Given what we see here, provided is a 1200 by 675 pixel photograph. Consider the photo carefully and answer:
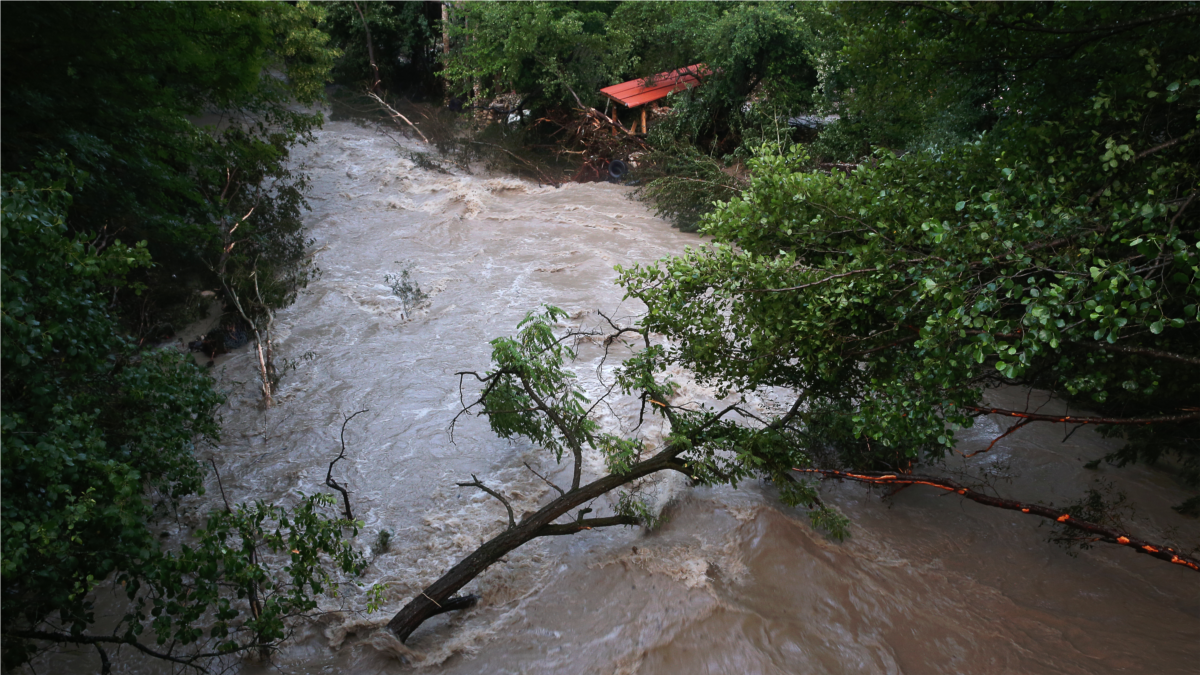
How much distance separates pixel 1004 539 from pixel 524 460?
4.89 meters

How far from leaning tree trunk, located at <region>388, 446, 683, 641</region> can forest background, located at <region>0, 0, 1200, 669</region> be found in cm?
34

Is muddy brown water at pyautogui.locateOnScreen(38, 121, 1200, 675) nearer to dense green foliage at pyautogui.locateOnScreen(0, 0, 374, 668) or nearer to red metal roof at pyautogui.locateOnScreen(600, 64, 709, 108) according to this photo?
dense green foliage at pyautogui.locateOnScreen(0, 0, 374, 668)

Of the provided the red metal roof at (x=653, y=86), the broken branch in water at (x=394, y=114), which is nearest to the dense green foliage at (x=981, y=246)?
the red metal roof at (x=653, y=86)

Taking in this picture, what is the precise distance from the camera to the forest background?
3.54m

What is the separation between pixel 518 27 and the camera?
17422mm

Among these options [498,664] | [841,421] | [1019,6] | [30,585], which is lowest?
[498,664]

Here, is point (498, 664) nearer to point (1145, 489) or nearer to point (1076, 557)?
point (1076, 557)

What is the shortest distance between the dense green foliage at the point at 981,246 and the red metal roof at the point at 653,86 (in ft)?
37.2

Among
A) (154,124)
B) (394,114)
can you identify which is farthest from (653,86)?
(154,124)

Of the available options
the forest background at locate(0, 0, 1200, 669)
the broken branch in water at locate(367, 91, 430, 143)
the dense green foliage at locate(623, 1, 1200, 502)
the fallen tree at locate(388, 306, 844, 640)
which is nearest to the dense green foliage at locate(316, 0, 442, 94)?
the broken branch in water at locate(367, 91, 430, 143)

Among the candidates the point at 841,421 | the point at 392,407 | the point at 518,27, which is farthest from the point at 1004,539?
the point at 518,27

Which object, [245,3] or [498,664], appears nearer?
[498,664]

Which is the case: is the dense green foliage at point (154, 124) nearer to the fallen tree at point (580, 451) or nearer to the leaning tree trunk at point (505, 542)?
the fallen tree at point (580, 451)

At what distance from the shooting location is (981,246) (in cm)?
386
